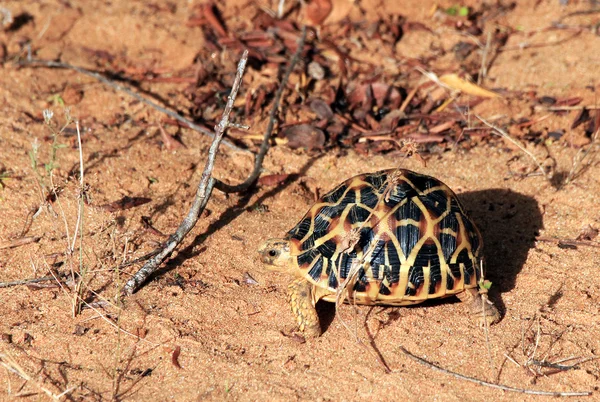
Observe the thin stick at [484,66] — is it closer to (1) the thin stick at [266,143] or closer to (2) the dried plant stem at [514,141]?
(2) the dried plant stem at [514,141]

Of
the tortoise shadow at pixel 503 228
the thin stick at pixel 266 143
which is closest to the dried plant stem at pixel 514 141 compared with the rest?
the tortoise shadow at pixel 503 228

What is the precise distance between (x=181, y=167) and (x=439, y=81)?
252 centimetres

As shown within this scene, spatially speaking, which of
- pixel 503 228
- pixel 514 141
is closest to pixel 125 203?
pixel 503 228

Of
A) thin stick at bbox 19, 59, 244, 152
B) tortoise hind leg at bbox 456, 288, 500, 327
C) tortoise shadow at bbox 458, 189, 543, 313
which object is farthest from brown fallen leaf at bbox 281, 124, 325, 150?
tortoise hind leg at bbox 456, 288, 500, 327

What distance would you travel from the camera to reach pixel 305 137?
5285mm

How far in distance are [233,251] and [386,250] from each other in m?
1.15

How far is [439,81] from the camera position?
588 cm

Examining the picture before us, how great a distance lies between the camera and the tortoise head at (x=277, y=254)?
12.5 ft

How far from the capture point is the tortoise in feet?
11.7

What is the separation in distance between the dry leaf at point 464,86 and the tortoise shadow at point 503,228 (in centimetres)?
125

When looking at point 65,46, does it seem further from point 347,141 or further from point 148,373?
point 148,373

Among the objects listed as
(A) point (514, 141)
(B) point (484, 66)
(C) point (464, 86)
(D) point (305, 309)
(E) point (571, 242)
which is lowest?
(D) point (305, 309)

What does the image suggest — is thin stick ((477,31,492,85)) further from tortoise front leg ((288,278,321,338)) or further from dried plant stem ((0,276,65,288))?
dried plant stem ((0,276,65,288))

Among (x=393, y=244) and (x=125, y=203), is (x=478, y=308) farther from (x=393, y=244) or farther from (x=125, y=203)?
(x=125, y=203)
